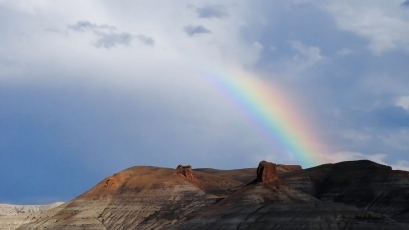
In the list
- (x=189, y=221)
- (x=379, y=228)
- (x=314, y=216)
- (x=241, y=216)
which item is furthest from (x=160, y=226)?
(x=379, y=228)

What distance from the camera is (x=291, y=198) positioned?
187 m

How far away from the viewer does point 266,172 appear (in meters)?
194

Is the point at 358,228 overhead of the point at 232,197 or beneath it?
beneath

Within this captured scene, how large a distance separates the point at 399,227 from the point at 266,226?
26.7 m

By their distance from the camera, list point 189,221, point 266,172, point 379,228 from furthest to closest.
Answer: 1. point 266,172
2. point 189,221
3. point 379,228

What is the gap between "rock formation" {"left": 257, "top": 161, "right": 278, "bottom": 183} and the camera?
193625 millimetres

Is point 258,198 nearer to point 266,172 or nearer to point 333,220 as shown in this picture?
point 266,172

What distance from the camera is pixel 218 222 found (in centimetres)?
17362

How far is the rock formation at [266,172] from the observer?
194 metres

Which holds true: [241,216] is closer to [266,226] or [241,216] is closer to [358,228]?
[266,226]

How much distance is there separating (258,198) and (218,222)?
47.6 feet

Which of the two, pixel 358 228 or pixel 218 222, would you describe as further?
pixel 218 222

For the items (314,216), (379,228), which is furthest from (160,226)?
(379,228)

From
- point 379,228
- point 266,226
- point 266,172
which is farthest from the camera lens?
point 266,172
